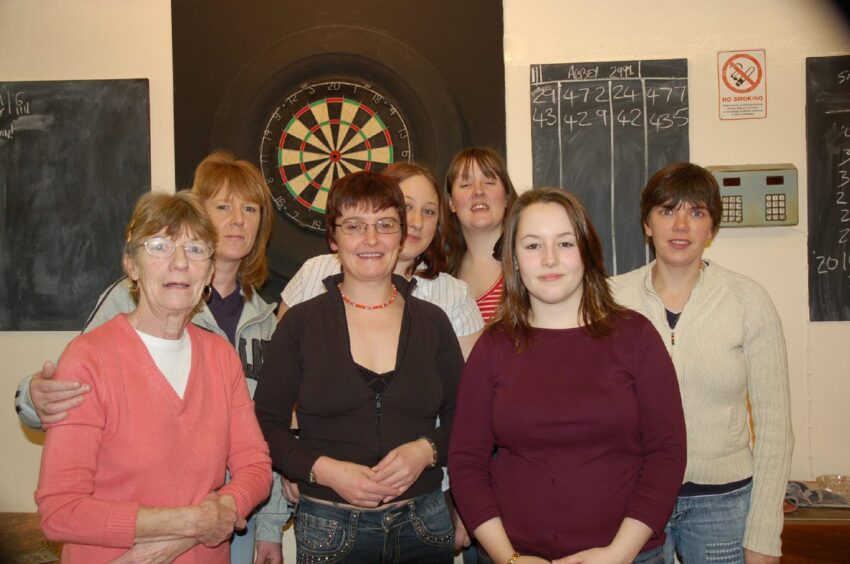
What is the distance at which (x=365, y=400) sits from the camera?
1827mm

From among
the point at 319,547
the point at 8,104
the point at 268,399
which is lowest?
the point at 319,547

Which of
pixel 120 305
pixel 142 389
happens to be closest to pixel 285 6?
pixel 120 305

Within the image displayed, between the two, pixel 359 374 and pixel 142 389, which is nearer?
pixel 142 389

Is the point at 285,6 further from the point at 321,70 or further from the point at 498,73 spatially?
the point at 498,73

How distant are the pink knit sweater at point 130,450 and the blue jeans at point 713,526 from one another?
122 centimetres

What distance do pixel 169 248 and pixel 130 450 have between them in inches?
18.5

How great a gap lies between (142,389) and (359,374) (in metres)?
0.53

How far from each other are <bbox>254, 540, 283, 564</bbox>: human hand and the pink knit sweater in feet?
1.91

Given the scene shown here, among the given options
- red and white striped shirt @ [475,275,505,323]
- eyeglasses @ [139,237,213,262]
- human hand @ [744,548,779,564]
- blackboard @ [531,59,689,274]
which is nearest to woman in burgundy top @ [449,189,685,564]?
human hand @ [744,548,779,564]

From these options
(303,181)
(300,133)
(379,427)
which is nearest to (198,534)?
(379,427)

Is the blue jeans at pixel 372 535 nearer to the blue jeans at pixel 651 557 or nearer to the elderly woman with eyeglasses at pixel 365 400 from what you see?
the elderly woman with eyeglasses at pixel 365 400

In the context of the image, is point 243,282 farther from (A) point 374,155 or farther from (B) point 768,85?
(B) point 768,85

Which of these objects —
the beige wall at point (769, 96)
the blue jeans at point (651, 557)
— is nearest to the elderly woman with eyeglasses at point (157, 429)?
the blue jeans at point (651, 557)

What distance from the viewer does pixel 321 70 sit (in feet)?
10.5
